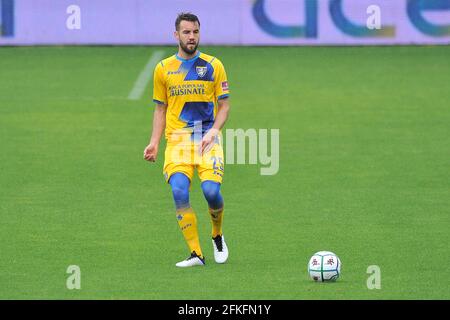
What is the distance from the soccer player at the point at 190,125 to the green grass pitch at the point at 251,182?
651mm

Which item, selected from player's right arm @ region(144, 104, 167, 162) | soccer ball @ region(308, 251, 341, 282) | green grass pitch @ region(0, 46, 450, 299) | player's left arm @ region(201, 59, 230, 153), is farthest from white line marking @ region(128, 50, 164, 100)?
soccer ball @ region(308, 251, 341, 282)

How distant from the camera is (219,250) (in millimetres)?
12367

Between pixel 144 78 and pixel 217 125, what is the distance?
15.8 metres

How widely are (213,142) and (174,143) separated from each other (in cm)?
39

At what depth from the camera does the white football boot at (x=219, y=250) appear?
12.3 metres

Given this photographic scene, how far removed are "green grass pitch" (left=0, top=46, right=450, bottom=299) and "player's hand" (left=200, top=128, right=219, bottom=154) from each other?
1.16m

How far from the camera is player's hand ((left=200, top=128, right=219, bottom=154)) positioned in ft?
→ 39.0

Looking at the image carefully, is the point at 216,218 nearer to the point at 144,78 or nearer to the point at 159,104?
the point at 159,104

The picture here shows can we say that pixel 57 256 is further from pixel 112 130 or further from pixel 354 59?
pixel 354 59

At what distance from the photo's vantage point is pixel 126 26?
31.4 meters

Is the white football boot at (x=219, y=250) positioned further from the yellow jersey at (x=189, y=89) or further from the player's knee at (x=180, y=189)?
the yellow jersey at (x=189, y=89)

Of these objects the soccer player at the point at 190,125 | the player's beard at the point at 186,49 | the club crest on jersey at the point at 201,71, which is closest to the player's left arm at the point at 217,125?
the soccer player at the point at 190,125

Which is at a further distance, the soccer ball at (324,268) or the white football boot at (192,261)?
the white football boot at (192,261)

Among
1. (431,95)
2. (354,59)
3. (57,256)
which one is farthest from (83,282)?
(354,59)
